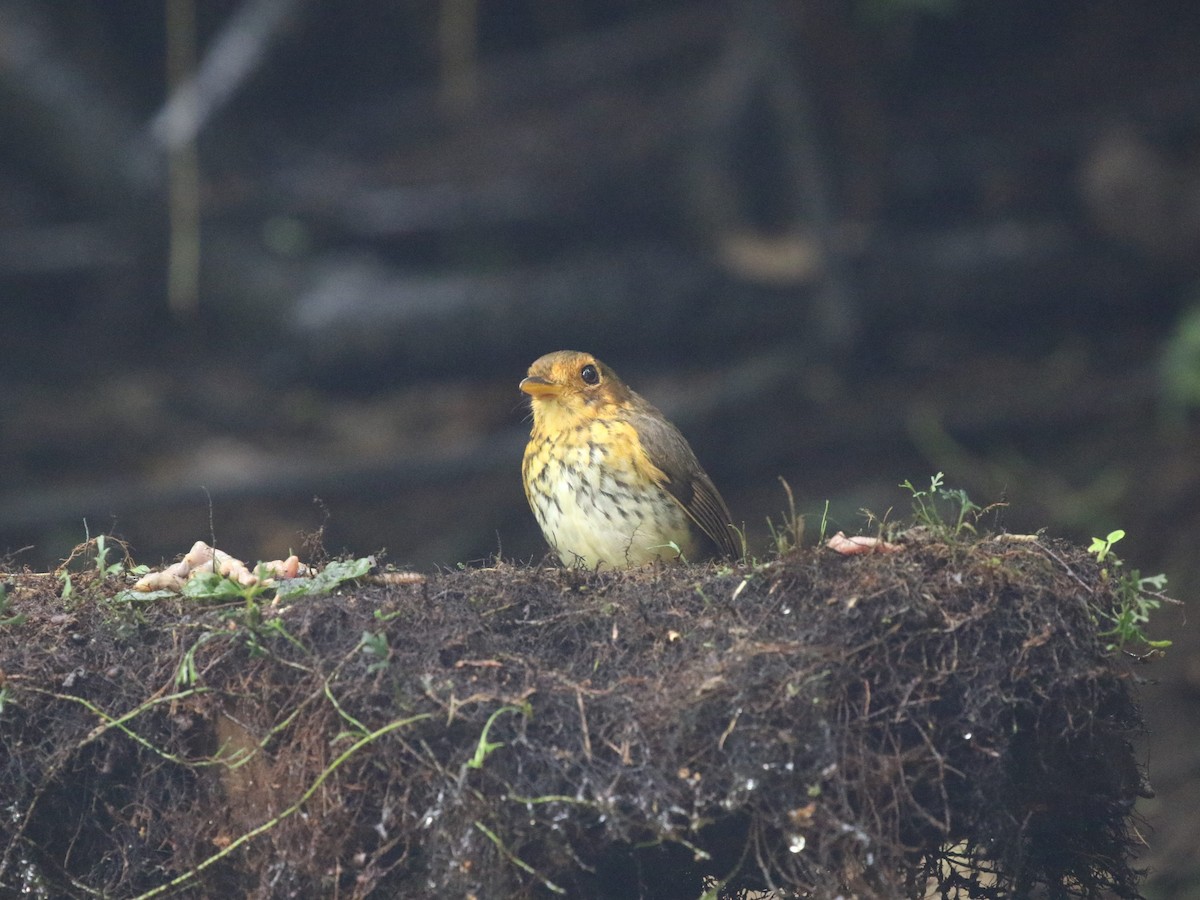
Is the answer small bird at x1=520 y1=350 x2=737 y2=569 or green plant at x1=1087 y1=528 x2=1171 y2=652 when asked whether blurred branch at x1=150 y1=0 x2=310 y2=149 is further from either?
green plant at x1=1087 y1=528 x2=1171 y2=652

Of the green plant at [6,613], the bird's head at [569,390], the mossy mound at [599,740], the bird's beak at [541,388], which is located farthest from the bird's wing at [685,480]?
the green plant at [6,613]

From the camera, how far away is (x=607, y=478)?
4.84m

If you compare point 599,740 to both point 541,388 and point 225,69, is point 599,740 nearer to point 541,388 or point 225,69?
point 541,388

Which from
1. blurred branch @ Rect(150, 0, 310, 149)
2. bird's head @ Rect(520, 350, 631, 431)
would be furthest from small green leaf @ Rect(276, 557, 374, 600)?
blurred branch @ Rect(150, 0, 310, 149)

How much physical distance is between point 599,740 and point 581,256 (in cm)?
456

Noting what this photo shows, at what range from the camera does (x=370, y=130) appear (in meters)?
7.83

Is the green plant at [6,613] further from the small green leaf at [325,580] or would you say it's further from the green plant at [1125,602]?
the green plant at [1125,602]

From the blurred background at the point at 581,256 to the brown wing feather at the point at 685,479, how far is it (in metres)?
1.80

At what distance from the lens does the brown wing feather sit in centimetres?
496

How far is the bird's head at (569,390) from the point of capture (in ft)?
16.6

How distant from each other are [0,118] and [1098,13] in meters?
5.25

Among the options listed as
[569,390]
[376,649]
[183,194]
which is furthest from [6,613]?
[183,194]

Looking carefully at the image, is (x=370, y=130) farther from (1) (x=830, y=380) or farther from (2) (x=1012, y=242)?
(2) (x=1012, y=242)

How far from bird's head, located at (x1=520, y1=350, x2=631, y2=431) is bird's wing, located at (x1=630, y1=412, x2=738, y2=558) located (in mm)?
129
